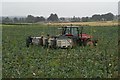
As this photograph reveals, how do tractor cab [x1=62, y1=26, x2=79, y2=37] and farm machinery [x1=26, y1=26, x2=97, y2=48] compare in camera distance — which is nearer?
farm machinery [x1=26, y1=26, x2=97, y2=48]

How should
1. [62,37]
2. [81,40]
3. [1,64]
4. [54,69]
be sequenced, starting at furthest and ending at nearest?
[81,40] → [62,37] → [1,64] → [54,69]

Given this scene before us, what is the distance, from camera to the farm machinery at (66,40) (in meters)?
15.7

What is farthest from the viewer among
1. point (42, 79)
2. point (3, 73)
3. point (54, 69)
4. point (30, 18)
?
point (30, 18)

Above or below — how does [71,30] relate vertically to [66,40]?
above

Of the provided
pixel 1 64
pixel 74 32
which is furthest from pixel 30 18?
pixel 1 64

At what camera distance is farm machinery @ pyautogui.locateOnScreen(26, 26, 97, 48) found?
15711 mm

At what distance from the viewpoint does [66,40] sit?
1570 centimetres

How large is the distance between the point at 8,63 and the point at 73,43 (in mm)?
5816

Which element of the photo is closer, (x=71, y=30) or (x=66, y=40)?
(x=66, y=40)

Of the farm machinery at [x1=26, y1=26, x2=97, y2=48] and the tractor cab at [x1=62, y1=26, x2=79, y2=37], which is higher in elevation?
the tractor cab at [x1=62, y1=26, x2=79, y2=37]

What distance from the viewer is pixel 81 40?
17062 mm

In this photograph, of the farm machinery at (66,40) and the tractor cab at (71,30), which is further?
the tractor cab at (71,30)

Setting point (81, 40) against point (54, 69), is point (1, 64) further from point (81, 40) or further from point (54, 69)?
point (81, 40)

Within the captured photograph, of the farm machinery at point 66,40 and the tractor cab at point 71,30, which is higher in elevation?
the tractor cab at point 71,30
